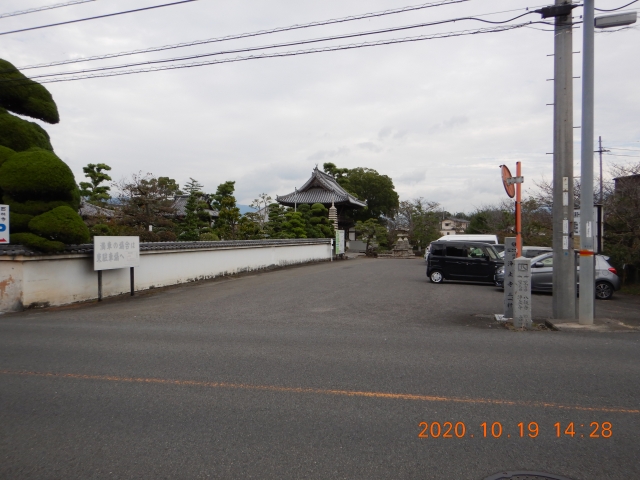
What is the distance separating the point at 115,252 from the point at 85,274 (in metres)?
1.02

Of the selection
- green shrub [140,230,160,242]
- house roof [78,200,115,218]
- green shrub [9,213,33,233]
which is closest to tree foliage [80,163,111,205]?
house roof [78,200,115,218]

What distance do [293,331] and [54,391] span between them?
4.21 meters

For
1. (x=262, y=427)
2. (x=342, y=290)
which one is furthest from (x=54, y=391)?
(x=342, y=290)

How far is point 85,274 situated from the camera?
13219mm

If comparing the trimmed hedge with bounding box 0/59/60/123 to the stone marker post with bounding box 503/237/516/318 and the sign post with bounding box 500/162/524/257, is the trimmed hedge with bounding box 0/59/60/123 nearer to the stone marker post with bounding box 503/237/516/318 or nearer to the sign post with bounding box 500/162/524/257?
the sign post with bounding box 500/162/524/257

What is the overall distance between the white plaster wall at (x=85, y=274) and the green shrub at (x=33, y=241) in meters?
0.30

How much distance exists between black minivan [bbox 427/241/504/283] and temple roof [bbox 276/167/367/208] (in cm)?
2303

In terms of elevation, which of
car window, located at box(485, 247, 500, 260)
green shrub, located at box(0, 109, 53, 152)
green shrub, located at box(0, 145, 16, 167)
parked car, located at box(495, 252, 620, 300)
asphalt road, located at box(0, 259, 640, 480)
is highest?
green shrub, located at box(0, 109, 53, 152)

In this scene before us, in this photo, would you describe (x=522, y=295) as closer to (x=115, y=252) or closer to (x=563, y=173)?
(x=563, y=173)

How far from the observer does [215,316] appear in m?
10.5

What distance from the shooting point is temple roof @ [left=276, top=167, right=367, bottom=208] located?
137ft

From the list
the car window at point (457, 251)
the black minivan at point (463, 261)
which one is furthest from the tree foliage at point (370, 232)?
the car window at point (457, 251)

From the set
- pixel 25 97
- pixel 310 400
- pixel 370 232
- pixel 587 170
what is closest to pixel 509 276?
pixel 587 170

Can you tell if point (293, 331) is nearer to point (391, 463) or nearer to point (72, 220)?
point (391, 463)
